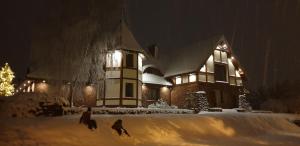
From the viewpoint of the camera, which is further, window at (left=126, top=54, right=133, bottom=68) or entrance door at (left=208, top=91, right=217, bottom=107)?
entrance door at (left=208, top=91, right=217, bottom=107)

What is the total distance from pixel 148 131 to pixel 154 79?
1959 cm

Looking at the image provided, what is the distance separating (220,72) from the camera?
40.3m

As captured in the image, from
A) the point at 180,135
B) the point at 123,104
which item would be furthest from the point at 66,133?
the point at 123,104

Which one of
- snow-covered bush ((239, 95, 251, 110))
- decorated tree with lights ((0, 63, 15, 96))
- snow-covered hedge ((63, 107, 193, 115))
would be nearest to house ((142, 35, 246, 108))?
snow-covered bush ((239, 95, 251, 110))

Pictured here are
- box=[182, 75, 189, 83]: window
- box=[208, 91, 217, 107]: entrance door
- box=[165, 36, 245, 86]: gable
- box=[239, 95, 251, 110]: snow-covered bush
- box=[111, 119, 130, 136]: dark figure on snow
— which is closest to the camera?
box=[111, 119, 130, 136]: dark figure on snow

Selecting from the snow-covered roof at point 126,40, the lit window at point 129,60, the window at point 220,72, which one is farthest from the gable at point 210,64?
the snow-covered roof at point 126,40

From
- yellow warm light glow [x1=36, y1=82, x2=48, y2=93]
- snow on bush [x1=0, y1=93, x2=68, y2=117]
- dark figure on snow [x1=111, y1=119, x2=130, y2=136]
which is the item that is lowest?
dark figure on snow [x1=111, y1=119, x2=130, y2=136]

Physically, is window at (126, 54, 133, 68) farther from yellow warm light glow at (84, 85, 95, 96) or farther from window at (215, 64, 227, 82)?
window at (215, 64, 227, 82)

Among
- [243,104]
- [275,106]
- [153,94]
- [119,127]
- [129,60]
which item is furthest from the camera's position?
[275,106]

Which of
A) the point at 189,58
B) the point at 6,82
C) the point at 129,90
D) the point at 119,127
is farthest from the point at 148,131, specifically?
the point at 6,82

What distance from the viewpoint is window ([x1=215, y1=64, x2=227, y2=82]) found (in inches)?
1570

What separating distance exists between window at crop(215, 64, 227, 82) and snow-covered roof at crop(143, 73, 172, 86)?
21.1ft

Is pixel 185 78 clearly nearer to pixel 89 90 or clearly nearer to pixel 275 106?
pixel 275 106

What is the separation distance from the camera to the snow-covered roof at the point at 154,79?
1473 inches
